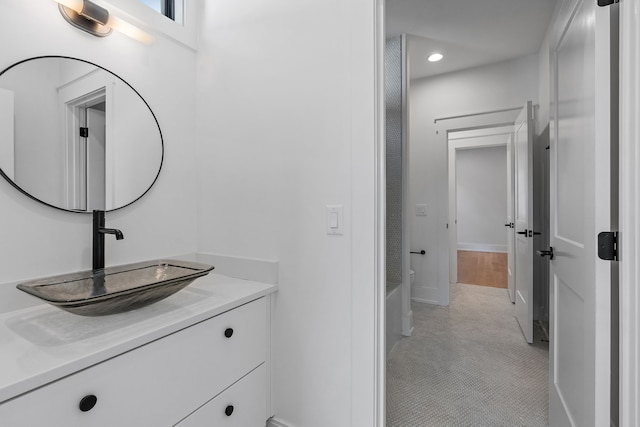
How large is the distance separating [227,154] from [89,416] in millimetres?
1111

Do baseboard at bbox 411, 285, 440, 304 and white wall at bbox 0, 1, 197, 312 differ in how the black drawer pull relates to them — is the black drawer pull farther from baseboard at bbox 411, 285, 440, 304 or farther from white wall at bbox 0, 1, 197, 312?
baseboard at bbox 411, 285, 440, 304

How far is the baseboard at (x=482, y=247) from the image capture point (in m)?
6.52

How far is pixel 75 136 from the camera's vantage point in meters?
1.23

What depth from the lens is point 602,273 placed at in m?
0.95

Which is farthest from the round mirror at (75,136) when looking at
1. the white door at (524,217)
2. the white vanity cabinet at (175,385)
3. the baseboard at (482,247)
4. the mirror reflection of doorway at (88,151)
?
the baseboard at (482,247)

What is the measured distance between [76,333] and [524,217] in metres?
3.10

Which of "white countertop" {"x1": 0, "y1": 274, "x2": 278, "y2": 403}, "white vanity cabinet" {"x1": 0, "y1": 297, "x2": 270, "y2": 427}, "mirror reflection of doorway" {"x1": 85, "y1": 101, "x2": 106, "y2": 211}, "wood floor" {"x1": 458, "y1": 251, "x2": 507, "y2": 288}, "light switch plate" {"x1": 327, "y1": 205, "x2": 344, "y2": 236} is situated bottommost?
"wood floor" {"x1": 458, "y1": 251, "x2": 507, "y2": 288}

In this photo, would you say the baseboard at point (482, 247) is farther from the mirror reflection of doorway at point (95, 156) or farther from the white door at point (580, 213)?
the mirror reflection of doorway at point (95, 156)

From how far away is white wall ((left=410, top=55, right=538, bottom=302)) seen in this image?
10.3ft

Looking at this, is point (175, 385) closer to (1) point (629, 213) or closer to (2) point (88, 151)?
(2) point (88, 151)

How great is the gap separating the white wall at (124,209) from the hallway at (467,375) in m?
1.55

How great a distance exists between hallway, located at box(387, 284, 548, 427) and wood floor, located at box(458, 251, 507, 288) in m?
1.46

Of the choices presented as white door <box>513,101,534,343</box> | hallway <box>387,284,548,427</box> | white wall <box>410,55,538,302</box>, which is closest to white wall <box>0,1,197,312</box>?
hallway <box>387,284,548,427</box>

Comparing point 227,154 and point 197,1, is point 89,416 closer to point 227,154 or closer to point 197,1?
point 227,154
